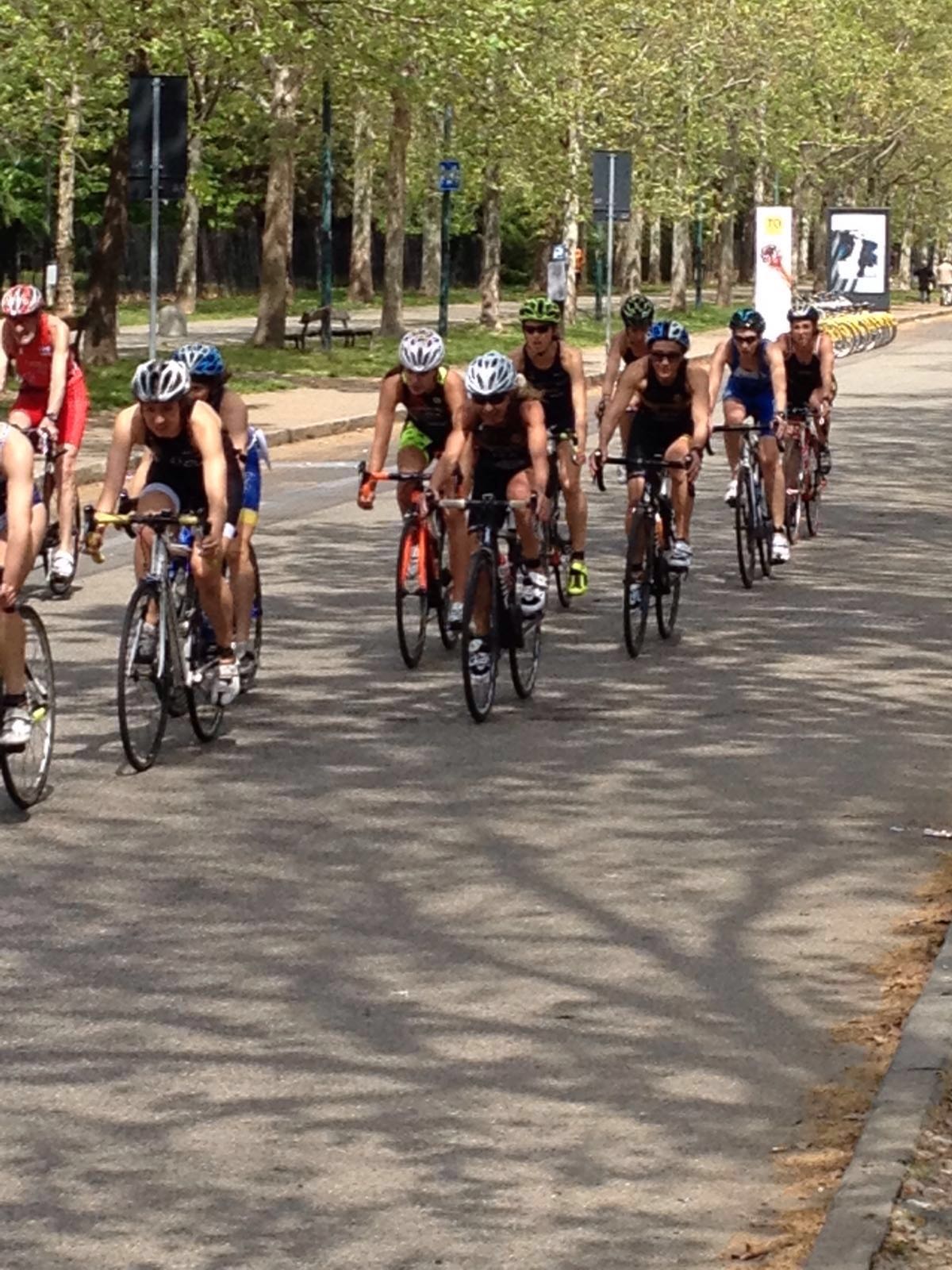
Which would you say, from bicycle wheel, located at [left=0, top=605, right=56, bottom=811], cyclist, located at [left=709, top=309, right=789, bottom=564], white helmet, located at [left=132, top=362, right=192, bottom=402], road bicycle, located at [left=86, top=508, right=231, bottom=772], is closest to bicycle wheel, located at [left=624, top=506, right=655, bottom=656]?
road bicycle, located at [left=86, top=508, right=231, bottom=772]

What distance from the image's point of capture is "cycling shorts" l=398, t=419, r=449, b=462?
561 inches

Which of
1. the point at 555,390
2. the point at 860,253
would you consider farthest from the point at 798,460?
the point at 860,253

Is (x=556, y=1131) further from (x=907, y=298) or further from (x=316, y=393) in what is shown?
(x=907, y=298)

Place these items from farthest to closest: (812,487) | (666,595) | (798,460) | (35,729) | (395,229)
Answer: (395,229), (812,487), (798,460), (666,595), (35,729)

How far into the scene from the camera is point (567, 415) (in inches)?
641

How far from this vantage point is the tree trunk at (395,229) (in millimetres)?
48781

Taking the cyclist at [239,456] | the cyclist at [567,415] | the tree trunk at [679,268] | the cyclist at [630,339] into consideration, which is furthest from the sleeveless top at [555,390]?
the tree trunk at [679,268]

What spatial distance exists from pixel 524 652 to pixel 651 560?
1.68 meters

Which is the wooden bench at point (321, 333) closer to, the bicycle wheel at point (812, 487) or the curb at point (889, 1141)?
the bicycle wheel at point (812, 487)

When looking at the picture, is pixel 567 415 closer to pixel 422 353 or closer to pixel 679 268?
pixel 422 353

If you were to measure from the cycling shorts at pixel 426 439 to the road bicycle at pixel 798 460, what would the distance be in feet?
16.3

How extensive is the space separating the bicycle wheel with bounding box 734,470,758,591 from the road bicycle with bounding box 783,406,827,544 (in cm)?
141

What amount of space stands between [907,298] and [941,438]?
8051 centimetres

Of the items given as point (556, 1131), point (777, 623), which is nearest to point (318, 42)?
point (777, 623)
